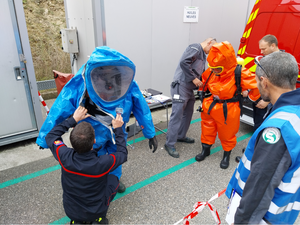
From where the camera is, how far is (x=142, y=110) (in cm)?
234

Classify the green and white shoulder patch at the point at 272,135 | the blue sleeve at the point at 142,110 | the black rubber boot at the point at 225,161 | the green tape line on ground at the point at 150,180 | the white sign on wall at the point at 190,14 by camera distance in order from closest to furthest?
the green and white shoulder patch at the point at 272,135 → the blue sleeve at the point at 142,110 → the green tape line on ground at the point at 150,180 → the black rubber boot at the point at 225,161 → the white sign on wall at the point at 190,14

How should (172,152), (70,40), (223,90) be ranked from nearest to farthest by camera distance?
(223,90) < (172,152) < (70,40)

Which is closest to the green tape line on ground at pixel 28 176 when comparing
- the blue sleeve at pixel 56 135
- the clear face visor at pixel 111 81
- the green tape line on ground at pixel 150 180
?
the green tape line on ground at pixel 150 180

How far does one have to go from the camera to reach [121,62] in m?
1.78

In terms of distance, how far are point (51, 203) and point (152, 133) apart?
1.43 meters

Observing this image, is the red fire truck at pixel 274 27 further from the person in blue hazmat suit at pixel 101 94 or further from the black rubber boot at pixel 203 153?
the person in blue hazmat suit at pixel 101 94


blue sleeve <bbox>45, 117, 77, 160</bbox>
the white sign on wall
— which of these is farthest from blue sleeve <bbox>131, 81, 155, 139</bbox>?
the white sign on wall

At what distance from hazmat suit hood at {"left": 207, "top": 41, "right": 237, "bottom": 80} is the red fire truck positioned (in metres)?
1.23

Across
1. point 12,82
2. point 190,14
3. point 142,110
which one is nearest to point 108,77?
point 142,110

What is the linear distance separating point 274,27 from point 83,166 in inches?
149

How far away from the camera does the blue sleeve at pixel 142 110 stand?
2.23m

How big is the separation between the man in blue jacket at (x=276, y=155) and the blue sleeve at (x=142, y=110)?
119 centimetres

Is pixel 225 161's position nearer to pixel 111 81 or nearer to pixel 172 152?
pixel 172 152

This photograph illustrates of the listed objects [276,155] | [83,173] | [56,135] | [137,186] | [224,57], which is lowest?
[137,186]
